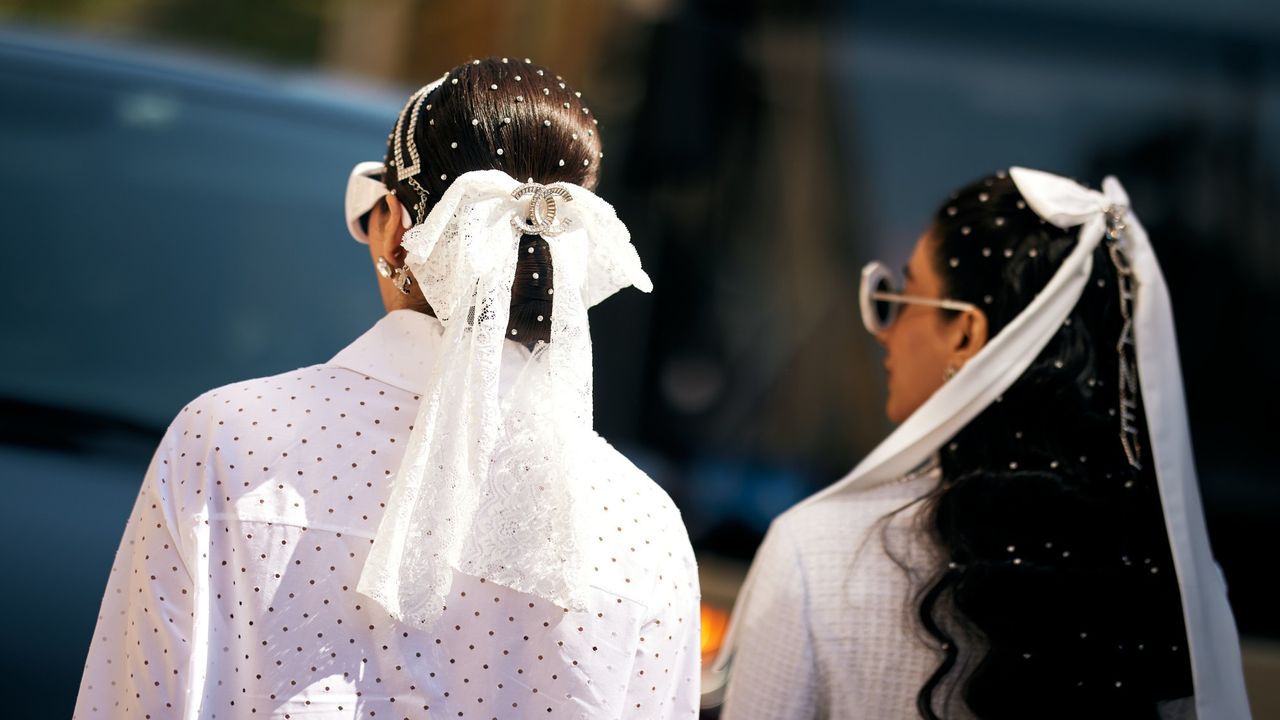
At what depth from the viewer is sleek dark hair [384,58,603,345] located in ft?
5.40

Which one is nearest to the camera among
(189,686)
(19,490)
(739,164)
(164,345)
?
(189,686)

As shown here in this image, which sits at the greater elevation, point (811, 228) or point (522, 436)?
point (811, 228)

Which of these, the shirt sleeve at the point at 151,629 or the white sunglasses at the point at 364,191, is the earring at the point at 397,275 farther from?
the shirt sleeve at the point at 151,629

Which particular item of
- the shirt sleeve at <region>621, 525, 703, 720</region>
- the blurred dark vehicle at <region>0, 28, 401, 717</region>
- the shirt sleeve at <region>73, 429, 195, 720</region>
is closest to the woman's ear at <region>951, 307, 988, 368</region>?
the shirt sleeve at <region>621, 525, 703, 720</region>

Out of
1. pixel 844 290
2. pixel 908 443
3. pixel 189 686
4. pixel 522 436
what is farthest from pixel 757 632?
pixel 844 290

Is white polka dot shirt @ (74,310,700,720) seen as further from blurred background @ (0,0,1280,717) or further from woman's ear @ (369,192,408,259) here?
blurred background @ (0,0,1280,717)

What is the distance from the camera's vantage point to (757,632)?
2184 mm

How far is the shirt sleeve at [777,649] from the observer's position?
213cm

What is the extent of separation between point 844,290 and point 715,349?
520mm

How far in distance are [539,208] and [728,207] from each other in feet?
11.8

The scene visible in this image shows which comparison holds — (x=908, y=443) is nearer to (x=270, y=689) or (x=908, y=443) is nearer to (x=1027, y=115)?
(x=270, y=689)

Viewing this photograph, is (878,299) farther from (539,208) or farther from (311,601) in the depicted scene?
(311,601)

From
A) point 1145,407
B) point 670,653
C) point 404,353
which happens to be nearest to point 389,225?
point 404,353

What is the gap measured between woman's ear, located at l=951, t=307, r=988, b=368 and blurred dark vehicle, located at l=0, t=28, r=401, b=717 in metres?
1.41
